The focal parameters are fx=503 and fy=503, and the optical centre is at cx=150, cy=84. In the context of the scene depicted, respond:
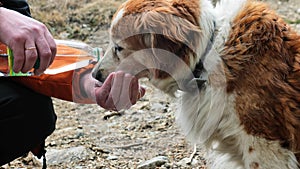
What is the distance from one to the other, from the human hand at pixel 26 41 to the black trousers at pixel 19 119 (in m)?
0.39

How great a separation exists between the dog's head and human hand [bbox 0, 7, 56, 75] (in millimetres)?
485

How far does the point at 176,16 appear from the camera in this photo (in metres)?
2.29

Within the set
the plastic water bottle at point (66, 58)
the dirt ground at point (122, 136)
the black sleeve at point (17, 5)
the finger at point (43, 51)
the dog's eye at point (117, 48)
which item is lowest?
the dirt ground at point (122, 136)

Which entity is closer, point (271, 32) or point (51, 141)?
point (271, 32)

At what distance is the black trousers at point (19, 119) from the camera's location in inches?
92.3

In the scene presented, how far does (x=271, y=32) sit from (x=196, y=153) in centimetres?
129

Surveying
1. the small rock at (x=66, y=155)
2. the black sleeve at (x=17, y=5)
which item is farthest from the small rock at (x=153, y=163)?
the black sleeve at (x=17, y=5)

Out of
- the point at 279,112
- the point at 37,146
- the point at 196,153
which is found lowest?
the point at 196,153

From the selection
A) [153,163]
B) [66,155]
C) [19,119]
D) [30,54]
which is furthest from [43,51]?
[66,155]

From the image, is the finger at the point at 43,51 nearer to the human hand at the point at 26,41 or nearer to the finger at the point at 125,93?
the human hand at the point at 26,41

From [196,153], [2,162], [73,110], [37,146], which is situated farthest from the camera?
[73,110]

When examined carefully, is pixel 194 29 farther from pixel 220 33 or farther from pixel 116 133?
pixel 116 133

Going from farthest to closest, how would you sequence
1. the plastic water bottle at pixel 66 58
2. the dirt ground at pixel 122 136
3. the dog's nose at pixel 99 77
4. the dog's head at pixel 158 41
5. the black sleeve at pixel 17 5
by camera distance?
the dirt ground at pixel 122 136, the black sleeve at pixel 17 5, the dog's nose at pixel 99 77, the plastic water bottle at pixel 66 58, the dog's head at pixel 158 41

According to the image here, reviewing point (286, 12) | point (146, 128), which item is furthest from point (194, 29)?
point (286, 12)
